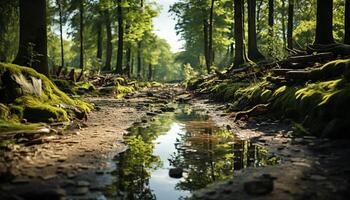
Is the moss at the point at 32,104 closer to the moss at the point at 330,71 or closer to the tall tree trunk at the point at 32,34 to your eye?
the tall tree trunk at the point at 32,34

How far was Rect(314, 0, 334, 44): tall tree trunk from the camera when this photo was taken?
46.9ft

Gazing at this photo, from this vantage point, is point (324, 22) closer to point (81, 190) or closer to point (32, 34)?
point (32, 34)

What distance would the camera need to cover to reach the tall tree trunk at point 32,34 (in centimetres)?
1287

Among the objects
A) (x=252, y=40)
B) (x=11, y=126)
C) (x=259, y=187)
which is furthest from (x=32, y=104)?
(x=252, y=40)

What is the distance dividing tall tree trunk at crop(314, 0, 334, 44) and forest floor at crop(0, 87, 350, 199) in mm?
6391

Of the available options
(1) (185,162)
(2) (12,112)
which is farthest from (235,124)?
(2) (12,112)

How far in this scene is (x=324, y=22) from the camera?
568 inches

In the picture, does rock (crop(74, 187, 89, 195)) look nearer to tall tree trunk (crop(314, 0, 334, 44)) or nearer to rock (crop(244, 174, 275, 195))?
rock (crop(244, 174, 275, 195))

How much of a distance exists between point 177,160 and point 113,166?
4.44 ft

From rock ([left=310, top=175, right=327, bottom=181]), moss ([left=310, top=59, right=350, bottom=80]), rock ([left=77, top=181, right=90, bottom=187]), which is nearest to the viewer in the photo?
rock ([left=77, top=181, right=90, bottom=187])

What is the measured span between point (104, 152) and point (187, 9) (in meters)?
34.7

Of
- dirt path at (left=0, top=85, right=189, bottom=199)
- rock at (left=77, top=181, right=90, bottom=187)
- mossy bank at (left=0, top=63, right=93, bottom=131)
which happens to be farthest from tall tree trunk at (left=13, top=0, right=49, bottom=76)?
rock at (left=77, top=181, right=90, bottom=187)

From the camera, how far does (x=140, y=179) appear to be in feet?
19.4

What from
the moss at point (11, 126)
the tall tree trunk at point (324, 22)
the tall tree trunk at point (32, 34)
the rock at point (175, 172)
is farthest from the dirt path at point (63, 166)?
the tall tree trunk at point (324, 22)
